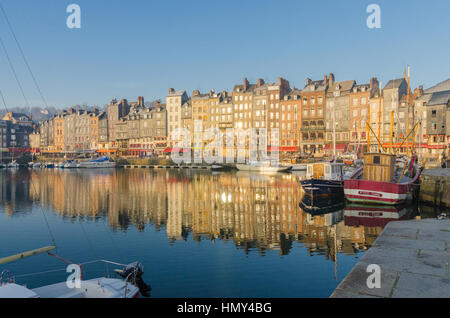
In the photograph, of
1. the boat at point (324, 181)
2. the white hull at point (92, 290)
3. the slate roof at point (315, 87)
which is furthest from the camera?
the slate roof at point (315, 87)

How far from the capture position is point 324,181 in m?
31.3

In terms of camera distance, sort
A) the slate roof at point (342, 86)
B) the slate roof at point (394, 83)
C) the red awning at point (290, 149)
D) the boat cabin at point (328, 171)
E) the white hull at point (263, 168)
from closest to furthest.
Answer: the boat cabin at point (328, 171), the white hull at point (263, 168), the slate roof at point (394, 83), the slate roof at point (342, 86), the red awning at point (290, 149)

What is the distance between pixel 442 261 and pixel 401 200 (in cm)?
1955

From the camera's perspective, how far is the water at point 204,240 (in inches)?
516

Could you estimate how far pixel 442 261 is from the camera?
32.3 ft

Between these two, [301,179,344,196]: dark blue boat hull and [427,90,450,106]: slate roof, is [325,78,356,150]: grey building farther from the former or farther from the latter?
[301,179,344,196]: dark blue boat hull

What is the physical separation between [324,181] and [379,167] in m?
4.81

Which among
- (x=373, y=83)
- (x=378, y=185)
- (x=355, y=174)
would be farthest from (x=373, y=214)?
(x=373, y=83)

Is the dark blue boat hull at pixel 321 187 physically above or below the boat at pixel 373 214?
above

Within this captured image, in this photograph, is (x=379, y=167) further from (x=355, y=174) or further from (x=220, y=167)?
(x=220, y=167)

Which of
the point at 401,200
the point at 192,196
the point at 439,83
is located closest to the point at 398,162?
the point at 401,200

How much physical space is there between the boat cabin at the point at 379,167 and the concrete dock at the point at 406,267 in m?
14.6

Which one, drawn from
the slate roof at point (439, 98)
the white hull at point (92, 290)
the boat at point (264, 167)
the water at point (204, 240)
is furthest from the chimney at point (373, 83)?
the white hull at point (92, 290)

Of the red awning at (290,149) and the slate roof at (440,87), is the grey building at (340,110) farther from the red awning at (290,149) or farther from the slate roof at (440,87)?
the slate roof at (440,87)
